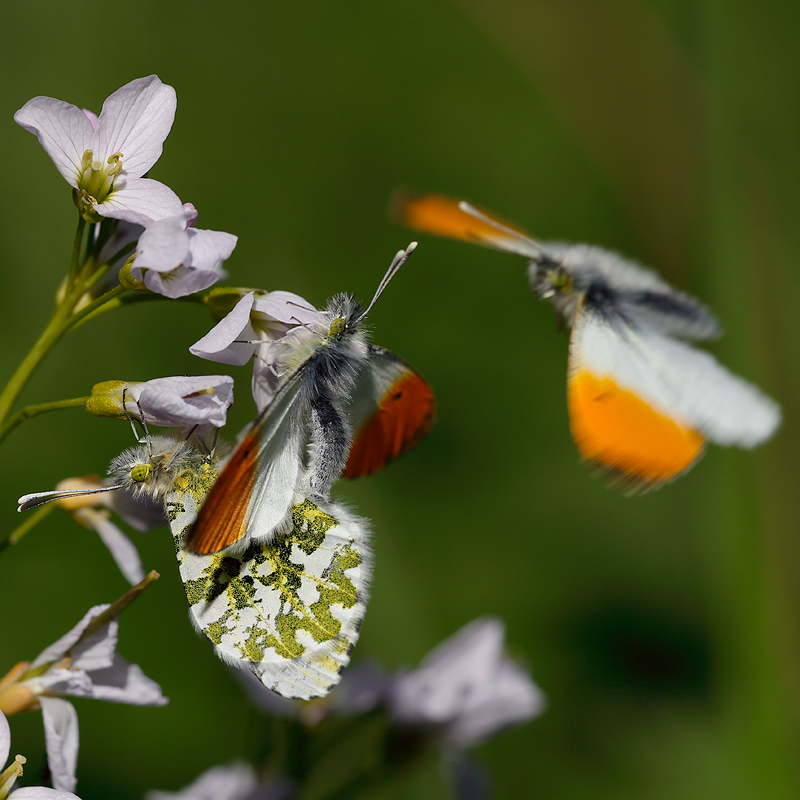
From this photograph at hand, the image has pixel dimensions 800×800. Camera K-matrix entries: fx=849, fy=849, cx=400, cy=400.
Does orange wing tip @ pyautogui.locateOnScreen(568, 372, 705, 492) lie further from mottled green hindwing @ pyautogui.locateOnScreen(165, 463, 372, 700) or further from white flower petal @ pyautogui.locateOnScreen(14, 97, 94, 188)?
white flower petal @ pyautogui.locateOnScreen(14, 97, 94, 188)

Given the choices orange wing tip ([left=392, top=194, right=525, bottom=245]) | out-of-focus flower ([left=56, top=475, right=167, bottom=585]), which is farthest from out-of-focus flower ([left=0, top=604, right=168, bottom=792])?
orange wing tip ([left=392, top=194, right=525, bottom=245])

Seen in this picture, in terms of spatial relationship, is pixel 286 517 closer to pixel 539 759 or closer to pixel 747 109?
pixel 539 759

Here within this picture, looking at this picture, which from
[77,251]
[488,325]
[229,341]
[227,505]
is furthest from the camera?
[488,325]

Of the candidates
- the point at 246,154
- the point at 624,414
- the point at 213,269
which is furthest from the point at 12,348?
the point at 624,414

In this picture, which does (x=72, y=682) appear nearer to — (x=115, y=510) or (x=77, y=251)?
(x=115, y=510)

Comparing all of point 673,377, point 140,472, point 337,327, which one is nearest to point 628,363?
point 673,377

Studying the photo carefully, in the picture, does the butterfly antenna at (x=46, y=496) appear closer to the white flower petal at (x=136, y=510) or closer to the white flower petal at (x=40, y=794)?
the white flower petal at (x=136, y=510)

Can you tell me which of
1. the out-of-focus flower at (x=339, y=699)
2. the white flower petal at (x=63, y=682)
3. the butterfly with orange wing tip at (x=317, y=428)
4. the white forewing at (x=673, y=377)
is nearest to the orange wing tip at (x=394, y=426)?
the butterfly with orange wing tip at (x=317, y=428)
